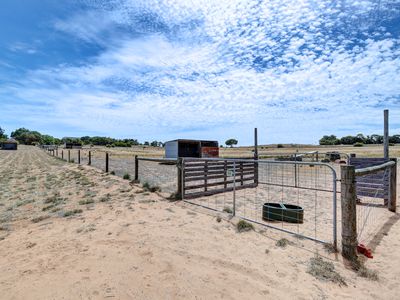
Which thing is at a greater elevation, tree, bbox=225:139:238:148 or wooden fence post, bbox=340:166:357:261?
tree, bbox=225:139:238:148

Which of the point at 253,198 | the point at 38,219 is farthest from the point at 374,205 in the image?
the point at 38,219

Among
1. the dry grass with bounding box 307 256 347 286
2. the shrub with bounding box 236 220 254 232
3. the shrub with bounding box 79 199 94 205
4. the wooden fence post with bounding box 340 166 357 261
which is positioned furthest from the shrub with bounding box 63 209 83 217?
the wooden fence post with bounding box 340 166 357 261

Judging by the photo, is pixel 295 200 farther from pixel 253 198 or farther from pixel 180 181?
pixel 180 181

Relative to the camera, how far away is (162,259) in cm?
373

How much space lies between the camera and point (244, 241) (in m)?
4.64

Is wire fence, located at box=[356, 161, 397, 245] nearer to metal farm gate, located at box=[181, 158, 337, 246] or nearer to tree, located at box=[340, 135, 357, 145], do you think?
metal farm gate, located at box=[181, 158, 337, 246]

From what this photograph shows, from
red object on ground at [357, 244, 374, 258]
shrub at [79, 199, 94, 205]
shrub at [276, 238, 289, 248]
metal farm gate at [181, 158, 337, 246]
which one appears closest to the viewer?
red object on ground at [357, 244, 374, 258]

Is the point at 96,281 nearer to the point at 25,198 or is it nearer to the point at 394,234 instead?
the point at 394,234

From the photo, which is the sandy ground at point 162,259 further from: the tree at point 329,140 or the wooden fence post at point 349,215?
the tree at point 329,140

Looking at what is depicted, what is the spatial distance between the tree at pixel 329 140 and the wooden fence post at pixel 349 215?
12265cm

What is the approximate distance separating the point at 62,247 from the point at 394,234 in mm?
6473

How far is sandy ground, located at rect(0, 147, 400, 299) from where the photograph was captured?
302cm

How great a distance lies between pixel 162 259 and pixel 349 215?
303 cm

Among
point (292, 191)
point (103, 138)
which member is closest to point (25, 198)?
point (292, 191)
